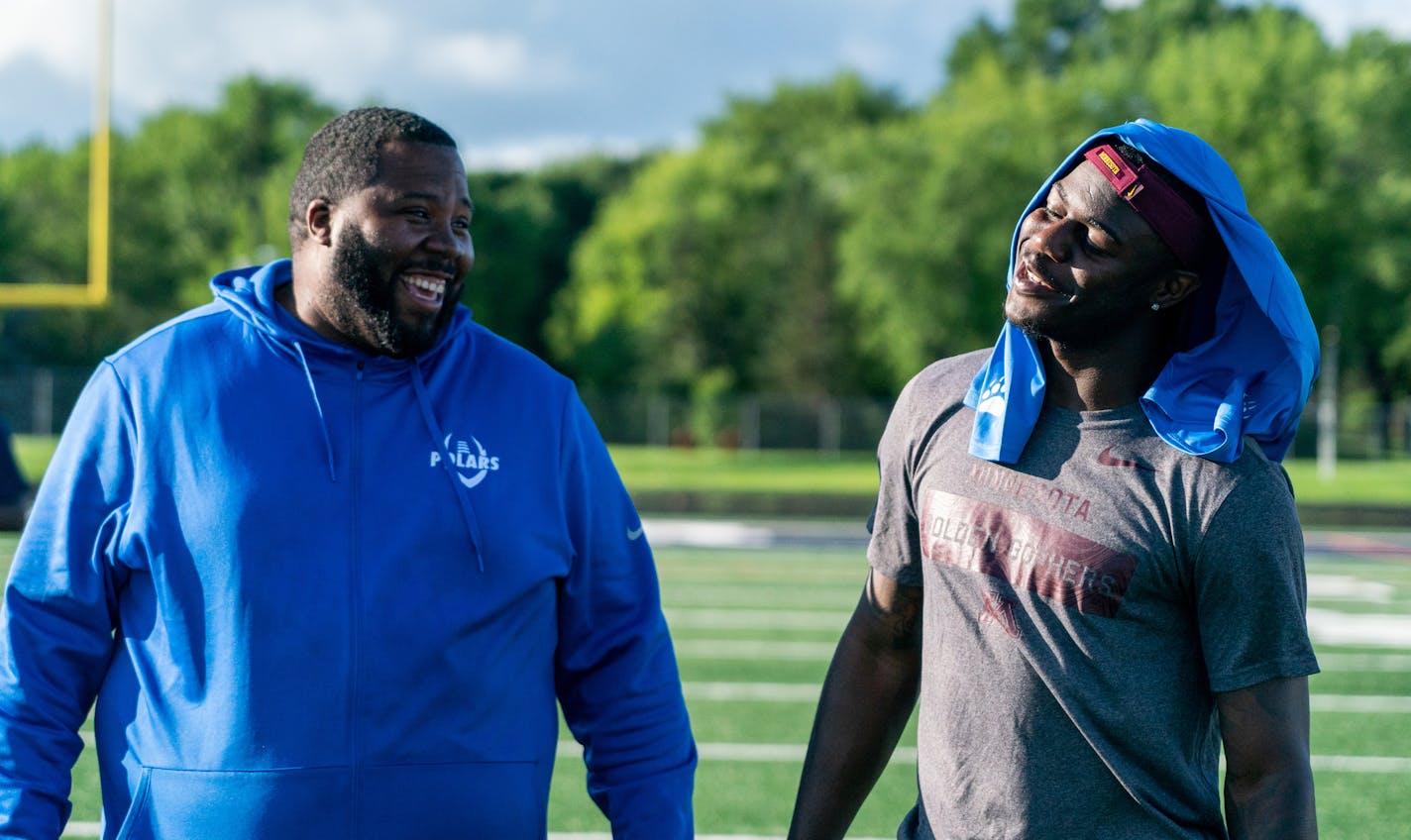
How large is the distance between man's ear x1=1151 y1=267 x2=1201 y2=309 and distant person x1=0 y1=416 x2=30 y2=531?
7279 millimetres

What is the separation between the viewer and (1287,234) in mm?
44281

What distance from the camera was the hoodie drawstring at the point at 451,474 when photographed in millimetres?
2533

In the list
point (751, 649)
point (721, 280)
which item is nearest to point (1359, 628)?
point (751, 649)

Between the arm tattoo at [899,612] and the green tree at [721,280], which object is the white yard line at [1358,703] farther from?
the green tree at [721,280]

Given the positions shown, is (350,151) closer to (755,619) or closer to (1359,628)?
(755,619)

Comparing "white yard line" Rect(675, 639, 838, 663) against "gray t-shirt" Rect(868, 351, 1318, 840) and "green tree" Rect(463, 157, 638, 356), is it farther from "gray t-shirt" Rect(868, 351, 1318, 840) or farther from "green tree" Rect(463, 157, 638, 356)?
"green tree" Rect(463, 157, 638, 356)

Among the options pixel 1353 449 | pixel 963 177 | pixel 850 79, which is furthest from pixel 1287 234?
pixel 850 79

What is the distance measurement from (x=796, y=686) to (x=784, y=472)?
91.9 feet

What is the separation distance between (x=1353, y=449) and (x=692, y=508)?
89.0 feet

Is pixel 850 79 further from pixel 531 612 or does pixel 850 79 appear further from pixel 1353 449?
pixel 531 612

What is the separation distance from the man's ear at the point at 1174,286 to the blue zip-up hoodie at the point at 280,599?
103 centimetres

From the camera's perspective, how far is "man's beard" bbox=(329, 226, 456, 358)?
258 centimetres

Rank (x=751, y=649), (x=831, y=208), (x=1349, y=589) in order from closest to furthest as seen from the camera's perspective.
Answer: (x=751, y=649), (x=1349, y=589), (x=831, y=208)

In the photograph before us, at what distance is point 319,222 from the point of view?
2.65 m
